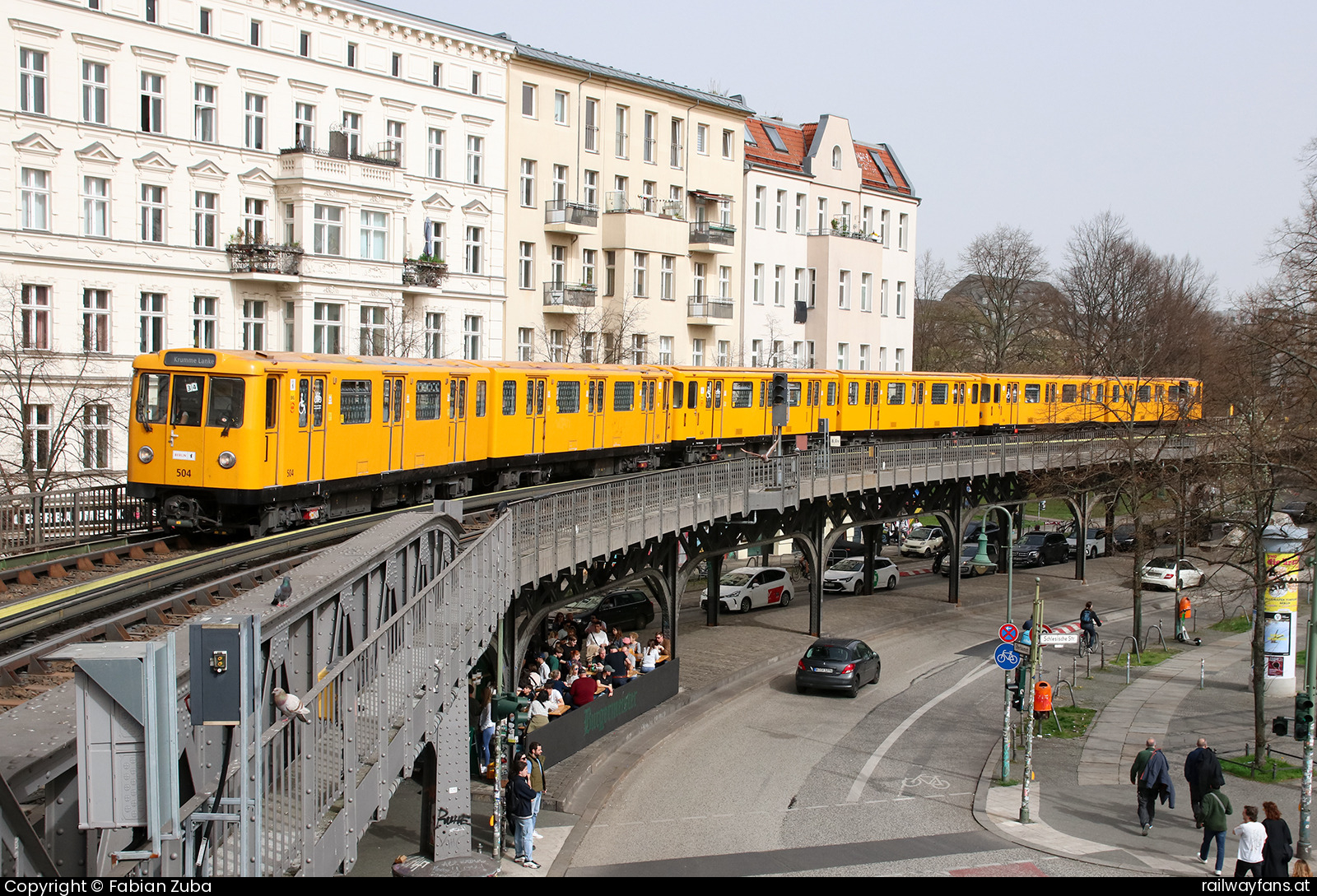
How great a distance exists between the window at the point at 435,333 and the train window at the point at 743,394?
10589mm

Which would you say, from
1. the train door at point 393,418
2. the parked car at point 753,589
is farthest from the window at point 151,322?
the parked car at point 753,589

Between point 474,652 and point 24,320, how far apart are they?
2268cm

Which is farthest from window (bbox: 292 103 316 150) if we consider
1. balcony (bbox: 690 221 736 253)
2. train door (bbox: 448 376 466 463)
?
balcony (bbox: 690 221 736 253)

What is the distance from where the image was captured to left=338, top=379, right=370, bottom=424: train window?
68.6 ft

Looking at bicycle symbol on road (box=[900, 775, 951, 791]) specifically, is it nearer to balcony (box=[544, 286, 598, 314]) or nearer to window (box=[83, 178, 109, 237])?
window (box=[83, 178, 109, 237])

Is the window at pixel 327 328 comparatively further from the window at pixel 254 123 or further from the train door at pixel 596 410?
the train door at pixel 596 410

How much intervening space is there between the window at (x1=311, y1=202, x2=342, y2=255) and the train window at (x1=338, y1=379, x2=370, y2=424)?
17140 mm

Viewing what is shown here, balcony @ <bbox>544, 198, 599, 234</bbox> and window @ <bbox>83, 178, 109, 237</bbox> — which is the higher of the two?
balcony @ <bbox>544, 198, 599, 234</bbox>

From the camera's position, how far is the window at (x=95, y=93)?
108 ft

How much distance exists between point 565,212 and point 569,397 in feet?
61.8

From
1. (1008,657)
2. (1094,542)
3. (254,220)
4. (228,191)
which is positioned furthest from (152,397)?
(1094,542)

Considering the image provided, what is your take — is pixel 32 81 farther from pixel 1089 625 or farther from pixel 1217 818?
pixel 1089 625
